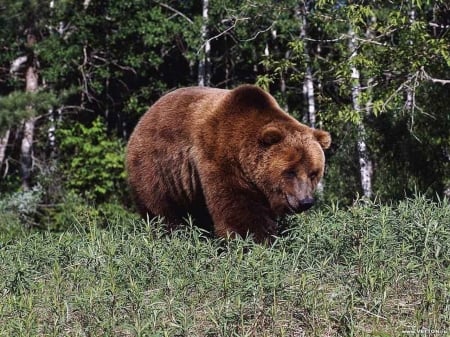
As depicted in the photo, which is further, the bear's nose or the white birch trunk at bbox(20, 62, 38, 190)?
the white birch trunk at bbox(20, 62, 38, 190)

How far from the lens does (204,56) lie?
18.3 m

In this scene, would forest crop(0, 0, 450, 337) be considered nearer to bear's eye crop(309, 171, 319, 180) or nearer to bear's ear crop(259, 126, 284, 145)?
bear's eye crop(309, 171, 319, 180)

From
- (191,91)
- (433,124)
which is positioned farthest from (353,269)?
(433,124)

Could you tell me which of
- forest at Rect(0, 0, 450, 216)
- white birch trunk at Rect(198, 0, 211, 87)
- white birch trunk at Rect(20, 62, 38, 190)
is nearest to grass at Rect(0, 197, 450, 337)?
forest at Rect(0, 0, 450, 216)

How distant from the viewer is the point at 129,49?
816 inches

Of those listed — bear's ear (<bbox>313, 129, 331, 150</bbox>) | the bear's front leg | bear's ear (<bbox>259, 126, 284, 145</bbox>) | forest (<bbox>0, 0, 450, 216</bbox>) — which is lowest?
forest (<bbox>0, 0, 450, 216</bbox>)

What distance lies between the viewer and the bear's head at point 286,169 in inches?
249

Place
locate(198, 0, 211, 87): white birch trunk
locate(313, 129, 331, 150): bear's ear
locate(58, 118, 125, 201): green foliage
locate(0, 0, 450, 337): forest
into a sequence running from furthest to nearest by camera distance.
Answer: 1. locate(58, 118, 125, 201): green foliage
2. locate(198, 0, 211, 87): white birch trunk
3. locate(313, 129, 331, 150): bear's ear
4. locate(0, 0, 450, 337): forest

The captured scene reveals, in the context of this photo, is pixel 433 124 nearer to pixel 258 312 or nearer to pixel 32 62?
pixel 258 312

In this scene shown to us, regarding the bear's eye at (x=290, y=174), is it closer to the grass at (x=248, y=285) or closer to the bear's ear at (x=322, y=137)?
the bear's ear at (x=322, y=137)

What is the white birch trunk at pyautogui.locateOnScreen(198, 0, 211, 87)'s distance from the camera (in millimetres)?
18202

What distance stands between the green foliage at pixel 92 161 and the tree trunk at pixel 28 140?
2.46 feet

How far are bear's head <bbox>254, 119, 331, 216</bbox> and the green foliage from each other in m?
13.0

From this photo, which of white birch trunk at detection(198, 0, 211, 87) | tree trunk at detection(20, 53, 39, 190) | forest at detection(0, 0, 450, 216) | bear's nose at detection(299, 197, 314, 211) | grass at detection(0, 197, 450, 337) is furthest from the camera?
tree trunk at detection(20, 53, 39, 190)
